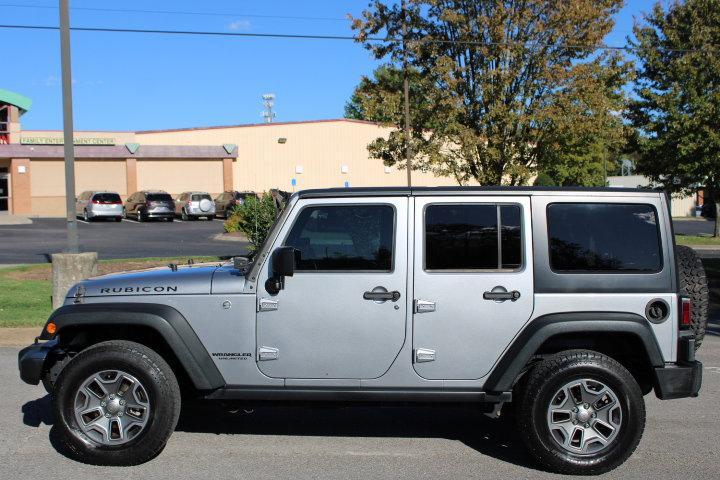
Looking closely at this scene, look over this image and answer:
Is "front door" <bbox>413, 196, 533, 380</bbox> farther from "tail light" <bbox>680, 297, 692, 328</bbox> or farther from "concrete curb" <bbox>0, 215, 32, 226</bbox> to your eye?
"concrete curb" <bbox>0, 215, 32, 226</bbox>

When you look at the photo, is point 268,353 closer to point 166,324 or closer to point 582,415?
point 166,324

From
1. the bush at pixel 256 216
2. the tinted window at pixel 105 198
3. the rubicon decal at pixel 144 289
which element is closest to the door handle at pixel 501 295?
the rubicon decal at pixel 144 289

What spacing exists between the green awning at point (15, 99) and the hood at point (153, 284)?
161 ft

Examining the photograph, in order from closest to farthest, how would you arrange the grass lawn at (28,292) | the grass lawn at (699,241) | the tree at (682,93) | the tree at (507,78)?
1. the grass lawn at (28,292)
2. the tree at (507,78)
3. the tree at (682,93)
4. the grass lawn at (699,241)

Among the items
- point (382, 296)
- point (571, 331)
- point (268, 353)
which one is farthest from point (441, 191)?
point (268, 353)

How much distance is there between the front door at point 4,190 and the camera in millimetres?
49438

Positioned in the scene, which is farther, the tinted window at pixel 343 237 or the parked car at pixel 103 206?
the parked car at pixel 103 206

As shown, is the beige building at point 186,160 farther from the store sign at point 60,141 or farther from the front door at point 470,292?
the front door at point 470,292

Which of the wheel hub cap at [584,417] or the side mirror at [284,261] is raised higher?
the side mirror at [284,261]

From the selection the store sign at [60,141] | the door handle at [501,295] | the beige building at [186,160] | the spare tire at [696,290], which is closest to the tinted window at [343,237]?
the door handle at [501,295]

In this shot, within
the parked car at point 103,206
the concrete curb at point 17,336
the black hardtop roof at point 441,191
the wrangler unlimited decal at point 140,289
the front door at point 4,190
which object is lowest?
the concrete curb at point 17,336

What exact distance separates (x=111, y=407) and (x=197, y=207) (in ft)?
134

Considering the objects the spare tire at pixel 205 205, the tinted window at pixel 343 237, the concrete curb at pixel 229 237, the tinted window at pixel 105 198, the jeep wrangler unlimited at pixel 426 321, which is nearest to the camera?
the jeep wrangler unlimited at pixel 426 321

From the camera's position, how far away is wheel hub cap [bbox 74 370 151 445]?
5.01 meters
